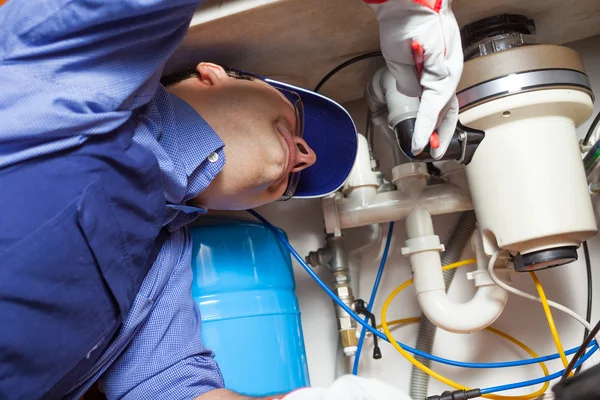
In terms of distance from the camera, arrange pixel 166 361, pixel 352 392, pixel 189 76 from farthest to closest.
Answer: pixel 189 76
pixel 166 361
pixel 352 392

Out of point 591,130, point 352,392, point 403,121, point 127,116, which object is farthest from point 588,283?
point 127,116

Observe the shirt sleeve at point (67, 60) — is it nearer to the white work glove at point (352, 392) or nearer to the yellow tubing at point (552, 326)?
the white work glove at point (352, 392)

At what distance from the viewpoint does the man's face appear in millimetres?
1036

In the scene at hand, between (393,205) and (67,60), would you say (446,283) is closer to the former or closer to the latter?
(393,205)

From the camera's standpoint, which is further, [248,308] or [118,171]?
[248,308]

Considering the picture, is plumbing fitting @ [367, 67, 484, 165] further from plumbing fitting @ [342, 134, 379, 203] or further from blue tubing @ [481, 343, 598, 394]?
blue tubing @ [481, 343, 598, 394]

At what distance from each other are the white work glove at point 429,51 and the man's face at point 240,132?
269mm

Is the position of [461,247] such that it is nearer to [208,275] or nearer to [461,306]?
[461,306]

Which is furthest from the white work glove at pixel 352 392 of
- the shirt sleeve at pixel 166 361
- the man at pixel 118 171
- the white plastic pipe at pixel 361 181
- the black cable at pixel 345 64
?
the black cable at pixel 345 64

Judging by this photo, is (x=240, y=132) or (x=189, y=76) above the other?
(x=189, y=76)

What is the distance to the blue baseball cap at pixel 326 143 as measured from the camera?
3.95ft

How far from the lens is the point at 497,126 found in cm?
102

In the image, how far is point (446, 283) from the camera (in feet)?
4.08

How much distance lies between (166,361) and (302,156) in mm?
451
